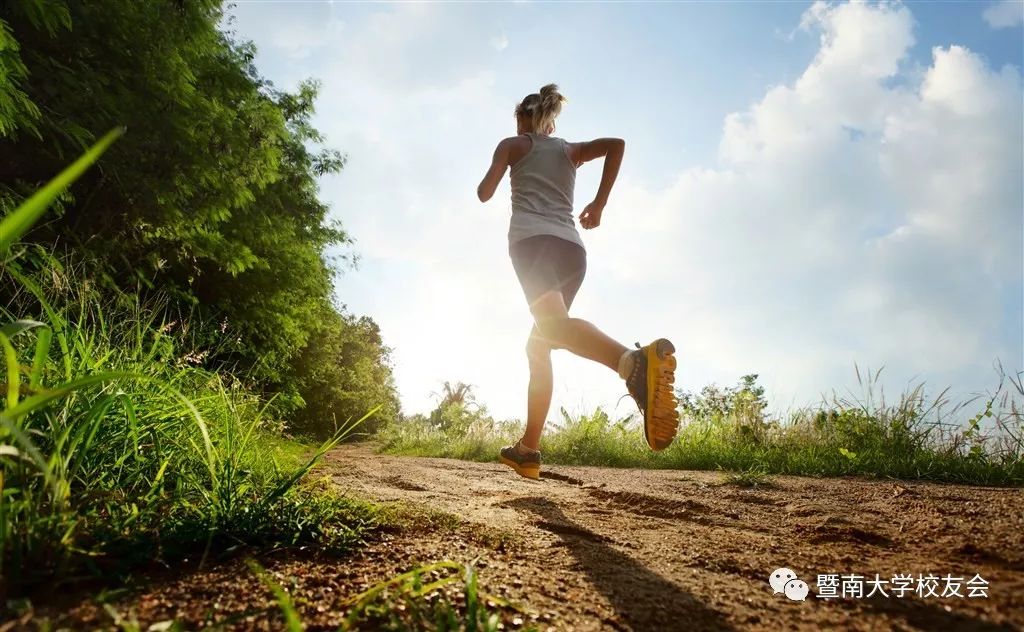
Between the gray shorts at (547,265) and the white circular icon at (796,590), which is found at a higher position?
the gray shorts at (547,265)

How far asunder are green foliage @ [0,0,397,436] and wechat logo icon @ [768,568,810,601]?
314 cm

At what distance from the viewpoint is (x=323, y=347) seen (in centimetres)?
1043

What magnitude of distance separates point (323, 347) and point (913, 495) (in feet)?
32.5

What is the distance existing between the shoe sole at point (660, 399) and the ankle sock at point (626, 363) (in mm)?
72

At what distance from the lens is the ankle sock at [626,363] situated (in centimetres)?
223

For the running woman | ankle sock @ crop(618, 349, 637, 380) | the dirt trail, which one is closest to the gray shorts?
the running woman

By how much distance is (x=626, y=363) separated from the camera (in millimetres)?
2250

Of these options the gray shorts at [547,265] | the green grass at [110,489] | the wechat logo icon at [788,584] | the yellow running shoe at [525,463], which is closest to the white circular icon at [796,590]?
the wechat logo icon at [788,584]

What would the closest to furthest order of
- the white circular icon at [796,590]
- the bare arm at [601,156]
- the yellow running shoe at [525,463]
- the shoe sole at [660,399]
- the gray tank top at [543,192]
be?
the white circular icon at [796,590] < the shoe sole at [660,399] < the yellow running shoe at [525,463] < the gray tank top at [543,192] < the bare arm at [601,156]

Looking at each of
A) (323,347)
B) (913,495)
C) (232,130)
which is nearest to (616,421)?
(913,495)

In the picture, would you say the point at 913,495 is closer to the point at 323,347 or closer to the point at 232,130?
the point at 232,130

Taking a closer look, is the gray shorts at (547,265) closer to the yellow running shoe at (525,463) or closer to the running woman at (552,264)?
the running woman at (552,264)

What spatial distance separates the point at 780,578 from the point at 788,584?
36 millimetres

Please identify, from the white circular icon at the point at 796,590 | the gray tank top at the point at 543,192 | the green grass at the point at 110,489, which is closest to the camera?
the green grass at the point at 110,489
